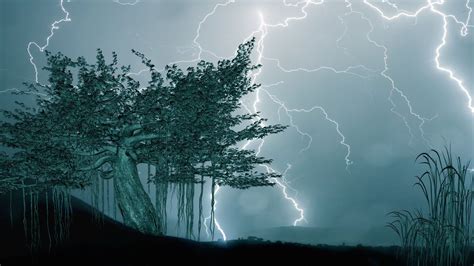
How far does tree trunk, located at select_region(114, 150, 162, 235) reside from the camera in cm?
1285

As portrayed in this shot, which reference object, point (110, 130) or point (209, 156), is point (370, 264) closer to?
point (209, 156)

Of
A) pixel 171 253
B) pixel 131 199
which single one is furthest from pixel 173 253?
pixel 131 199

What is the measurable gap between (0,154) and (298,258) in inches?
335

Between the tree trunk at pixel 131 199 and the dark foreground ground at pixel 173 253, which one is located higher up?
the tree trunk at pixel 131 199

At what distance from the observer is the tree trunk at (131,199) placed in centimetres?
1285

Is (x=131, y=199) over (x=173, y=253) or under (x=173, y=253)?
over

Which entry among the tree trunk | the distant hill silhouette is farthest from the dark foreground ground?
the tree trunk

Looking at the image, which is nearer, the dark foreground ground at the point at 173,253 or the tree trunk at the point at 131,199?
the dark foreground ground at the point at 173,253

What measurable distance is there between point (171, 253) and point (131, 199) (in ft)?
15.5

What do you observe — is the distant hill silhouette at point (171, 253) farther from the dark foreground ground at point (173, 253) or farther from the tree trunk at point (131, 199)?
the tree trunk at point (131, 199)

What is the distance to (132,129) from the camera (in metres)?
12.4

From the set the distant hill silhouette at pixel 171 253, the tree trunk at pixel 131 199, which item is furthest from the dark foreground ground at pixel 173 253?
the tree trunk at pixel 131 199

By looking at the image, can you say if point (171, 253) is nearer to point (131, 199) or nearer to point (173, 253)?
point (173, 253)

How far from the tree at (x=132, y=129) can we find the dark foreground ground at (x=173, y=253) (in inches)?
45.7
